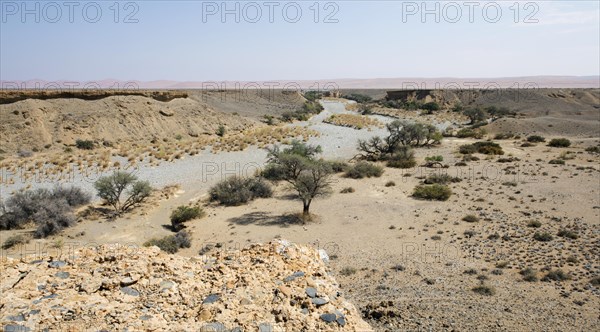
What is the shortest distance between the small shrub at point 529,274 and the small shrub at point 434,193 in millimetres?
8677

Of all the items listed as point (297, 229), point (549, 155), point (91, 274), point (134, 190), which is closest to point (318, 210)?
point (297, 229)

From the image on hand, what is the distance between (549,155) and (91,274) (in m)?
36.9

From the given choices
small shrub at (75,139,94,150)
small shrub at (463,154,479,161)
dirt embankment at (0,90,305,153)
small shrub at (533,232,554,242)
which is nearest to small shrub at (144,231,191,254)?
small shrub at (533,232,554,242)

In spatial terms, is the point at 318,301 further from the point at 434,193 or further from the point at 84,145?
the point at 84,145

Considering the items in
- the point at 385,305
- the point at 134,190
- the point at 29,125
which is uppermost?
the point at 29,125

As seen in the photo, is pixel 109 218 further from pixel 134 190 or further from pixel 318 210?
pixel 318 210

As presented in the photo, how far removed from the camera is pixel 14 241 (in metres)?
13.6

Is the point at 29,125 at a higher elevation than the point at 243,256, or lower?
higher

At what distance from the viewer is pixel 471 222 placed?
53.6 ft

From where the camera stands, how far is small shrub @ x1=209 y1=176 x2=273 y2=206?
66.0 feet

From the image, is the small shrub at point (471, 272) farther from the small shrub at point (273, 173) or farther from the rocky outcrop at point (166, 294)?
the small shrub at point (273, 173)

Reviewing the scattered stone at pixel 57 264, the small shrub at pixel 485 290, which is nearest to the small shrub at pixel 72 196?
the scattered stone at pixel 57 264

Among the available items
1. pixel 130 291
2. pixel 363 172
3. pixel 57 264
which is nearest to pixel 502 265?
pixel 130 291

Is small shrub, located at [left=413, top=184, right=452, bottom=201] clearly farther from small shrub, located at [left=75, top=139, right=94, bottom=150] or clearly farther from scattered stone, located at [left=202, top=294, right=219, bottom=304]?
small shrub, located at [left=75, top=139, right=94, bottom=150]
